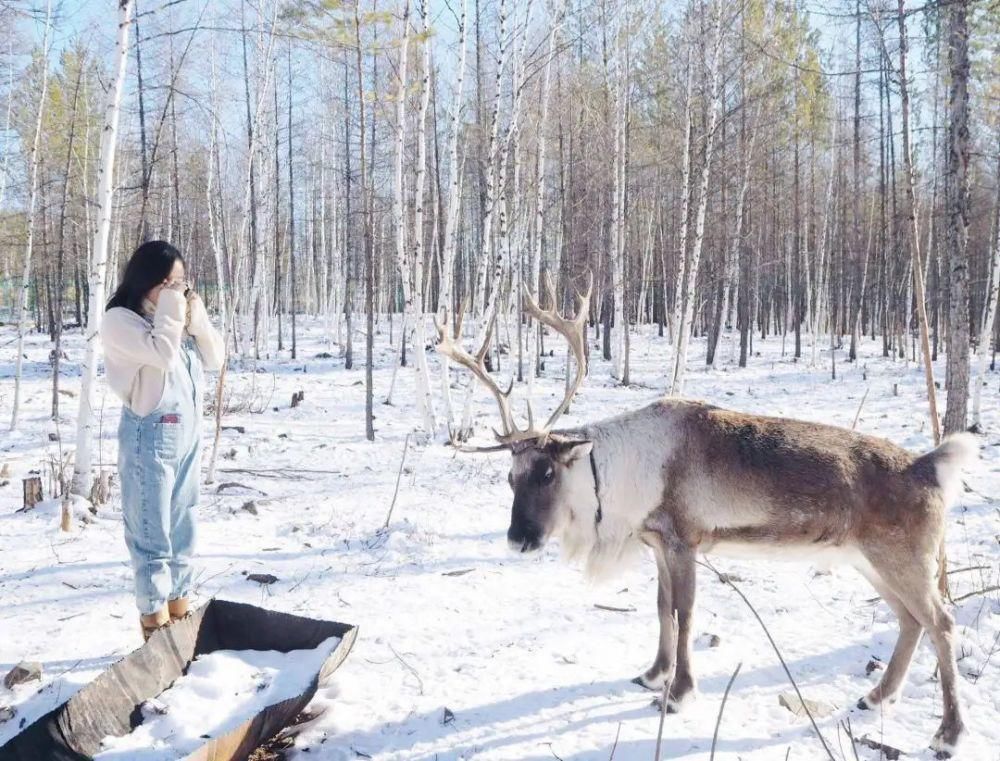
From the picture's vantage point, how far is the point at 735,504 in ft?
10.8

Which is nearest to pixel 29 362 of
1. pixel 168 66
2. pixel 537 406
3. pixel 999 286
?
pixel 168 66

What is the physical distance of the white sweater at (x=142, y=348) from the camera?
307 cm

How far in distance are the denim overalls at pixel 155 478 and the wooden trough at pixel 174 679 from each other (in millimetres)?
254

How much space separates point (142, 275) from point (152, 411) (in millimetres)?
634

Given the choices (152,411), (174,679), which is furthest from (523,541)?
(152,411)

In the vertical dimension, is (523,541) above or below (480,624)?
above

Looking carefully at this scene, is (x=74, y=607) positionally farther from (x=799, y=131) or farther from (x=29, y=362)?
(x=799, y=131)

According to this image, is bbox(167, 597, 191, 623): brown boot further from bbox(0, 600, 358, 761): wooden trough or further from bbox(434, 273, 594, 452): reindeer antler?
bbox(434, 273, 594, 452): reindeer antler

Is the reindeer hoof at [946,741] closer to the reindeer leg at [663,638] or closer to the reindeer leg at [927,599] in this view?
the reindeer leg at [927,599]

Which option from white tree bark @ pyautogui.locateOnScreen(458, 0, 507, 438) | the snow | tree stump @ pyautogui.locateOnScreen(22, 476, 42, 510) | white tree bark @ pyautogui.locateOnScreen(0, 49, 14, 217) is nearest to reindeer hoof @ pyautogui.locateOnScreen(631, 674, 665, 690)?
the snow

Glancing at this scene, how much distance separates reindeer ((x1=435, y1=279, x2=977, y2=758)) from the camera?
312 centimetres

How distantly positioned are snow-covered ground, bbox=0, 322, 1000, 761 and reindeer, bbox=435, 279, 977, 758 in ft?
1.06

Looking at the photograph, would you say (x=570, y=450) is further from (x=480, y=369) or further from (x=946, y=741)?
(x=946, y=741)

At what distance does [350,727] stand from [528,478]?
1.37m
